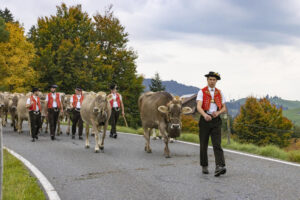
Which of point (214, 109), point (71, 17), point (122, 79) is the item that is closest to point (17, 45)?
point (71, 17)

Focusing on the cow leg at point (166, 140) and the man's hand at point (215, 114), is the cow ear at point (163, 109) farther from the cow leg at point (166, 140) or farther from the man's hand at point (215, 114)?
the man's hand at point (215, 114)

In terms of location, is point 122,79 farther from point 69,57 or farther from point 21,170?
point 21,170

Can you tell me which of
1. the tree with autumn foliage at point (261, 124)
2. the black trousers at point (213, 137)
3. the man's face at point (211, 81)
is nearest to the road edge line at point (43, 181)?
the black trousers at point (213, 137)

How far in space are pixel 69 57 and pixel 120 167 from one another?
26996 millimetres

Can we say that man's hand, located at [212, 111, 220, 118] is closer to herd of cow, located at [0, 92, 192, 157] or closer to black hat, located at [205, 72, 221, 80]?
black hat, located at [205, 72, 221, 80]

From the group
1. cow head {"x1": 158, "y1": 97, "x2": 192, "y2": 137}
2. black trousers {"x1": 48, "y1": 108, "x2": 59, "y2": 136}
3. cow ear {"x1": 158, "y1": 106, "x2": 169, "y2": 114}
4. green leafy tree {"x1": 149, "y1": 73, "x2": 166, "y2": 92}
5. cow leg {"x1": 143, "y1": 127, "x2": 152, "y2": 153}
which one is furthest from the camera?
green leafy tree {"x1": 149, "y1": 73, "x2": 166, "y2": 92}

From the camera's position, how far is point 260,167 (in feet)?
26.8

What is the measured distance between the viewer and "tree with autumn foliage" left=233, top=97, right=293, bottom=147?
185ft

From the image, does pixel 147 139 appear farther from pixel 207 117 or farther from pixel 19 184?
pixel 19 184

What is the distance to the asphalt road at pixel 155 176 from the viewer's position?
5.83 meters

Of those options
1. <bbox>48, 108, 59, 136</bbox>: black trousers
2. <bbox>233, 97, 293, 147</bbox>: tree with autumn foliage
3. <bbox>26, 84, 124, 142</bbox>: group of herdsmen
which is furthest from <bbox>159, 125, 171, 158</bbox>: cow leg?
<bbox>233, 97, 293, 147</bbox>: tree with autumn foliage

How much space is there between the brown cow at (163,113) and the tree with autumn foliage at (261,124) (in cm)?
4642

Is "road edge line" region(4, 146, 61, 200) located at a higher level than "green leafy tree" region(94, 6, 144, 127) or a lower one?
lower

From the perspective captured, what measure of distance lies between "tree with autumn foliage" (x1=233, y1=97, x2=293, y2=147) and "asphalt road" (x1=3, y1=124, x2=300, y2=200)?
4765 cm
